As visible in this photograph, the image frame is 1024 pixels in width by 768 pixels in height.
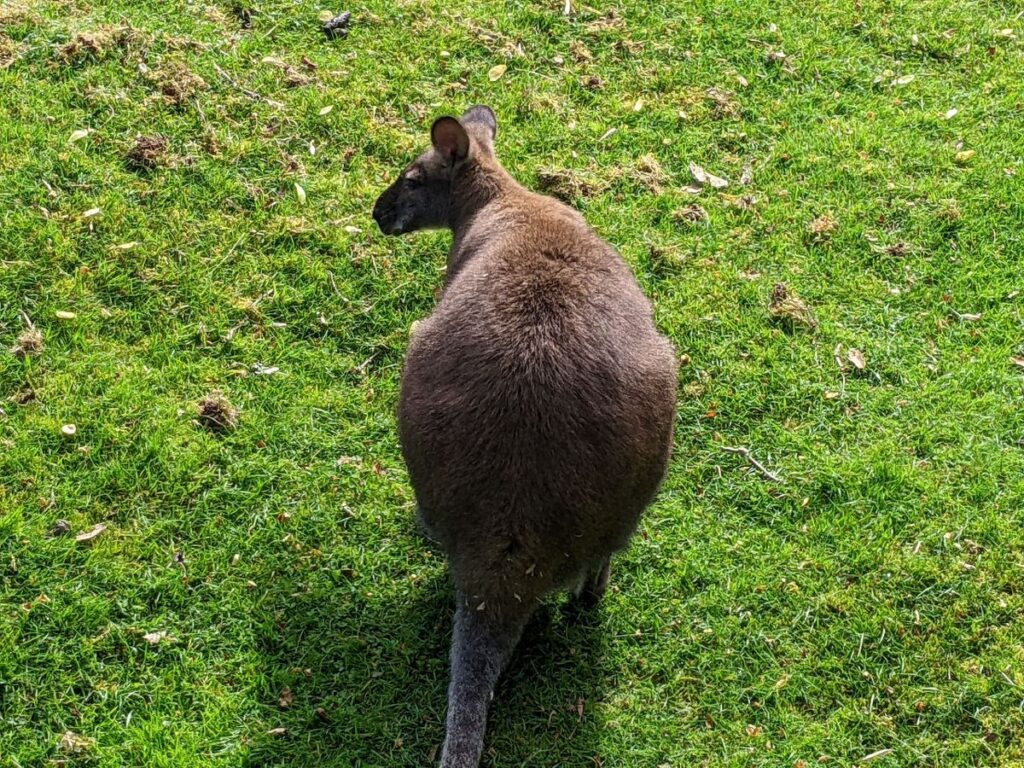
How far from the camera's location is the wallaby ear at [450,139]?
468cm

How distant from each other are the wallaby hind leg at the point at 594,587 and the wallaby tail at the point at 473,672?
0.58 meters

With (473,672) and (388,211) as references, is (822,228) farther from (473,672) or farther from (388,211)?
(473,672)

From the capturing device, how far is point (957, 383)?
4.84m

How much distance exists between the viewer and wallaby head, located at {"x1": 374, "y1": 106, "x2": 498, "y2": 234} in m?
4.78

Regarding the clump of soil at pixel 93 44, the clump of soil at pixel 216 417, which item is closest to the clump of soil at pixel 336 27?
the clump of soil at pixel 93 44

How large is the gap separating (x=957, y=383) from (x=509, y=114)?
113 inches

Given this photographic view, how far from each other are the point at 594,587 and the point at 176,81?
3.80 meters

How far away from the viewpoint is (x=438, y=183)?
4.89m

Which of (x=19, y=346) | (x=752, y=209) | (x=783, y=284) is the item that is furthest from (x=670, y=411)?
(x=19, y=346)

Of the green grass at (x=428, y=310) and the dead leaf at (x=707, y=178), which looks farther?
the dead leaf at (x=707, y=178)

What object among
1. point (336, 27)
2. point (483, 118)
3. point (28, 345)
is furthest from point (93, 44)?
point (483, 118)

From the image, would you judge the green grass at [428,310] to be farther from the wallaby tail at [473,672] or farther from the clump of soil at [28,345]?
the wallaby tail at [473,672]

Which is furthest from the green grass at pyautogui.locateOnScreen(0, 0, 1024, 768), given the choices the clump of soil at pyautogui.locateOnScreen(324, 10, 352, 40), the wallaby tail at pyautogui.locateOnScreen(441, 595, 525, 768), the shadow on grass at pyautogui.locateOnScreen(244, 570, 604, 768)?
the wallaby tail at pyautogui.locateOnScreen(441, 595, 525, 768)

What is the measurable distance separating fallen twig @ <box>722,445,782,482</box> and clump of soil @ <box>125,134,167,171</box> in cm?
331
